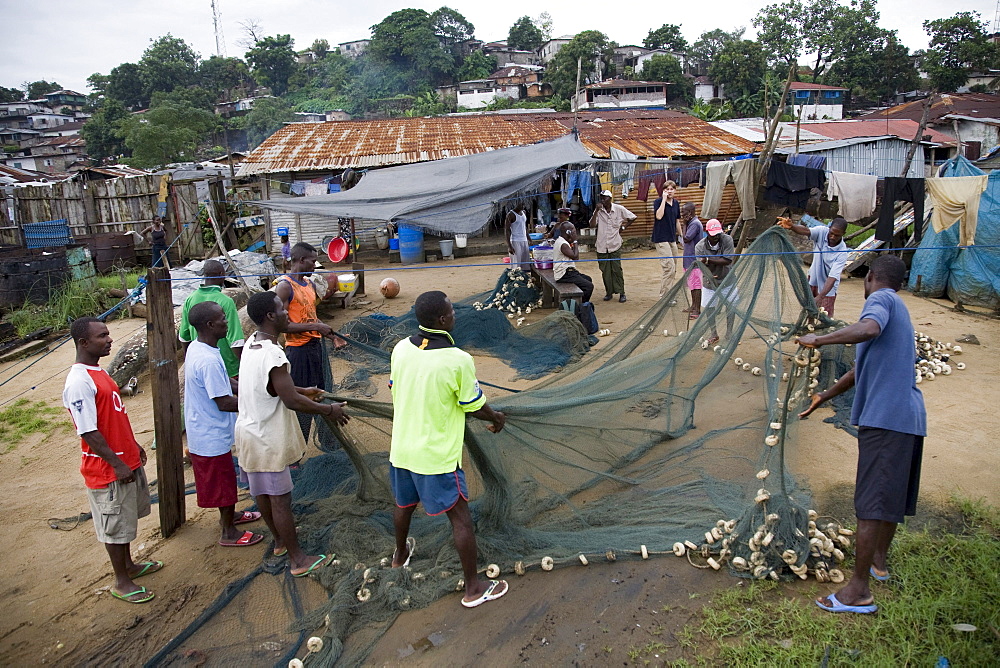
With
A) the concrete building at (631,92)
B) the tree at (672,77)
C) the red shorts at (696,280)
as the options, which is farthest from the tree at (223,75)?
the red shorts at (696,280)

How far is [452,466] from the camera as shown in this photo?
9.04 feet

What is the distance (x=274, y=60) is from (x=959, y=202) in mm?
53034

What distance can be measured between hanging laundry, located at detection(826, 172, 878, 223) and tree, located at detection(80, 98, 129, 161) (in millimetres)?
36292

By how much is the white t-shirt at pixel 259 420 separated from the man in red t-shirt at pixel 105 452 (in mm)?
596

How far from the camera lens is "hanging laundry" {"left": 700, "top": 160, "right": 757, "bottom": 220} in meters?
9.96

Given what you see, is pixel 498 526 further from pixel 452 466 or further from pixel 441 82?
pixel 441 82

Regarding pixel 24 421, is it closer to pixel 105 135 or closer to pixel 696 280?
pixel 696 280

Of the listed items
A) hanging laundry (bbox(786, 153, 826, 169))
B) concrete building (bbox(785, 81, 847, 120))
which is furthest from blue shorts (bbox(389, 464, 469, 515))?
concrete building (bbox(785, 81, 847, 120))

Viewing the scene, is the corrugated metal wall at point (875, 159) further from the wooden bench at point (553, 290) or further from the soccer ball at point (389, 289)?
the soccer ball at point (389, 289)

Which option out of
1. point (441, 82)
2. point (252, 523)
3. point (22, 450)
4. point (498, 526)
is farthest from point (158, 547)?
point (441, 82)

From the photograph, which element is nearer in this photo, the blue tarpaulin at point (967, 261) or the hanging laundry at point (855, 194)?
the blue tarpaulin at point (967, 261)

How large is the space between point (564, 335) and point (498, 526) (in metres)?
3.72

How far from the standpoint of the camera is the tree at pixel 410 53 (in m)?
46.3

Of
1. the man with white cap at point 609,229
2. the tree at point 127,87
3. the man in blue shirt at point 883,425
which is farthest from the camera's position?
the tree at point 127,87
